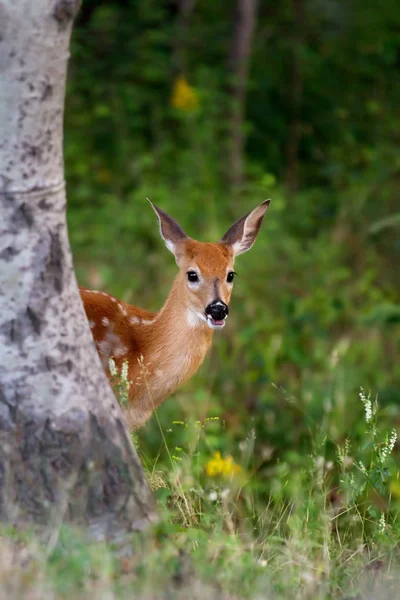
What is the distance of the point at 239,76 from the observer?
10.3 metres

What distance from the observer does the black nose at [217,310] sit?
5484mm

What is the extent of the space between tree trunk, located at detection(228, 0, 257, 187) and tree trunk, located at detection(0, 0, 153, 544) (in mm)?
6060

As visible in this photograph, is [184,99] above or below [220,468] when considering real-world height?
above

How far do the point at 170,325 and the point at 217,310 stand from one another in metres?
0.32

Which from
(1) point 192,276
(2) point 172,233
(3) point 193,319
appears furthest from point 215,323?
(2) point 172,233

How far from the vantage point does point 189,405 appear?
7363 millimetres

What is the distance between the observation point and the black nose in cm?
548

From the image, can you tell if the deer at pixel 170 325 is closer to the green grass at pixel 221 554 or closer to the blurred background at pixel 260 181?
the green grass at pixel 221 554

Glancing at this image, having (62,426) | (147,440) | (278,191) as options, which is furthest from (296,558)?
(278,191)

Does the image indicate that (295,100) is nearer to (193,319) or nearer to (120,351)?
(193,319)

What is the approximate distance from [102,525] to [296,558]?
0.67 metres

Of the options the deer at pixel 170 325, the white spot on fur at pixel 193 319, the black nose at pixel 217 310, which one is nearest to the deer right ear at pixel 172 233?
the deer at pixel 170 325

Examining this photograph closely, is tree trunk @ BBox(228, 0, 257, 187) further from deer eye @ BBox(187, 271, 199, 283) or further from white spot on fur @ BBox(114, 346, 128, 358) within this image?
white spot on fur @ BBox(114, 346, 128, 358)

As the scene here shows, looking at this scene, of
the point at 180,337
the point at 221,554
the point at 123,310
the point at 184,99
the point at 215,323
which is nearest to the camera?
the point at 221,554
